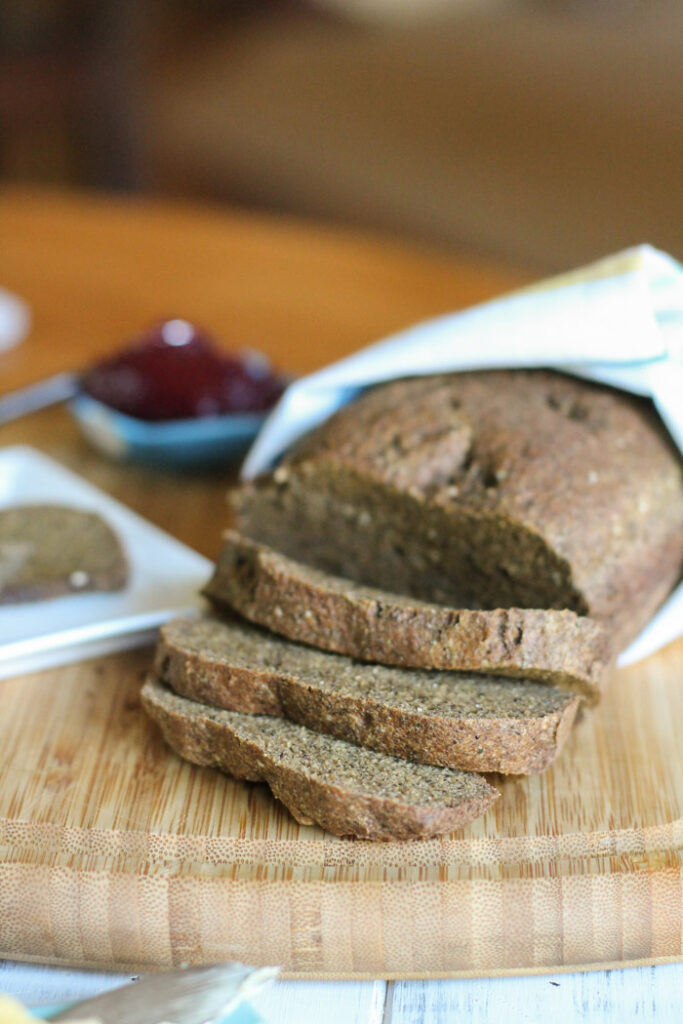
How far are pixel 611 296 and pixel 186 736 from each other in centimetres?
153

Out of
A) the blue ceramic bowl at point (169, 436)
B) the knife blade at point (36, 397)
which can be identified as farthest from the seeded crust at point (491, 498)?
the knife blade at point (36, 397)

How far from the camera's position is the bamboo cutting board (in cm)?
212

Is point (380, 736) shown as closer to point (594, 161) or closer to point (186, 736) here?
point (186, 736)

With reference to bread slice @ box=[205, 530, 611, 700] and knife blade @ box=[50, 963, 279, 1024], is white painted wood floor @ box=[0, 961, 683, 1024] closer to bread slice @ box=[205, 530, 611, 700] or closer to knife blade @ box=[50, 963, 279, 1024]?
knife blade @ box=[50, 963, 279, 1024]

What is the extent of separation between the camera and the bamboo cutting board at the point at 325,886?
2119 mm

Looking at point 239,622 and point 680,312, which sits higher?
point 680,312

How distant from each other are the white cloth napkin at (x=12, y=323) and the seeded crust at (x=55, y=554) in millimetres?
1547

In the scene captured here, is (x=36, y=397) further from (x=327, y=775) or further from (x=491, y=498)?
(x=327, y=775)

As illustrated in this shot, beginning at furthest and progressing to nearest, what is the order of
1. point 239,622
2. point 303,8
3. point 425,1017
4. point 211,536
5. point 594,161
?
point 303,8 < point 594,161 < point 211,536 < point 239,622 < point 425,1017

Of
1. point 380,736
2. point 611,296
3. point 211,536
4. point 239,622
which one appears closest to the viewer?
point 380,736

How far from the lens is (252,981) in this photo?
5.82 ft

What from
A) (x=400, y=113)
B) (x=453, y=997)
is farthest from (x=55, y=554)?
(x=400, y=113)

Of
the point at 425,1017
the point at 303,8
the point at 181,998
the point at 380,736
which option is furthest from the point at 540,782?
the point at 303,8

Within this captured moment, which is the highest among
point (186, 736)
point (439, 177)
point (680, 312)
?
point (680, 312)
